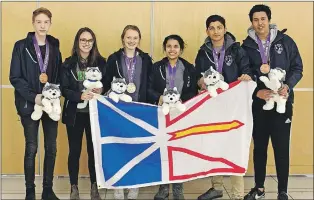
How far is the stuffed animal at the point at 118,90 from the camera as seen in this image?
3664mm

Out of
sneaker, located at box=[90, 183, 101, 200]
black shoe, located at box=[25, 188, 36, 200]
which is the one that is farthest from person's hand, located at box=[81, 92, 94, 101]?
black shoe, located at box=[25, 188, 36, 200]

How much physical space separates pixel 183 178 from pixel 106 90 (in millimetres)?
1029

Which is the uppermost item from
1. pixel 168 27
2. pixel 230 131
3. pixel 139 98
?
pixel 168 27

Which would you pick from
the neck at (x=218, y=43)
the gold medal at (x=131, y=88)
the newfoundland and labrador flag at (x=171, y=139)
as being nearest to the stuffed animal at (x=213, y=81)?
the newfoundland and labrador flag at (x=171, y=139)

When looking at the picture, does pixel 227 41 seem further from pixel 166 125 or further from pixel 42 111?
pixel 42 111

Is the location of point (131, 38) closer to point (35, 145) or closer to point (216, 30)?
point (216, 30)

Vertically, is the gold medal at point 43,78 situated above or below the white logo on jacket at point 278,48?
below

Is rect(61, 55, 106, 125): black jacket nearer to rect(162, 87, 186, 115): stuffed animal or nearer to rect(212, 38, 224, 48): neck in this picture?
rect(162, 87, 186, 115): stuffed animal

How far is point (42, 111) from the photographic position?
3.71 meters

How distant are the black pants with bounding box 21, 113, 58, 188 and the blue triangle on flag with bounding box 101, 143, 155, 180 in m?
0.48

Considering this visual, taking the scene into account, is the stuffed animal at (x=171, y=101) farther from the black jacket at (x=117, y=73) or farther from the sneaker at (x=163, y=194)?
the sneaker at (x=163, y=194)

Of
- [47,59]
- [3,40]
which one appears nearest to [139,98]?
[47,59]

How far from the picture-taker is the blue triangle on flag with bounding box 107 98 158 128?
3734 millimetres

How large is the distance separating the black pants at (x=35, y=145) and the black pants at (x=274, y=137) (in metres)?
1.80
